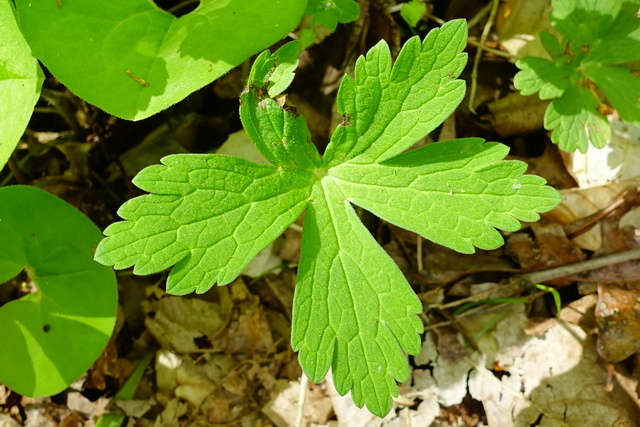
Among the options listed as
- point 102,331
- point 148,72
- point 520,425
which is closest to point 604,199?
point 520,425

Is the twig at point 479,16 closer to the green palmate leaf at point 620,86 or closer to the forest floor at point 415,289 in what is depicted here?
the forest floor at point 415,289

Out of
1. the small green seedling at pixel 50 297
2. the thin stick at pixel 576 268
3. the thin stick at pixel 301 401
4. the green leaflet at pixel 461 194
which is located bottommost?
the thin stick at pixel 301 401

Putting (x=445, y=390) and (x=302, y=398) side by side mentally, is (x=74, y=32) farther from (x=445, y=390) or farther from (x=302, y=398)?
(x=445, y=390)

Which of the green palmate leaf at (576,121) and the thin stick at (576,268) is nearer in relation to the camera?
the green palmate leaf at (576,121)

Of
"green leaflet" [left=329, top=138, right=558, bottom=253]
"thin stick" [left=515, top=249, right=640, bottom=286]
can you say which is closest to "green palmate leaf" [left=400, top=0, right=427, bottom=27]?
"green leaflet" [left=329, top=138, right=558, bottom=253]

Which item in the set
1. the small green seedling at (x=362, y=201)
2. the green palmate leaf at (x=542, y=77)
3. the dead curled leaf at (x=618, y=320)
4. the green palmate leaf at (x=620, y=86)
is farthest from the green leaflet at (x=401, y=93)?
the dead curled leaf at (x=618, y=320)
